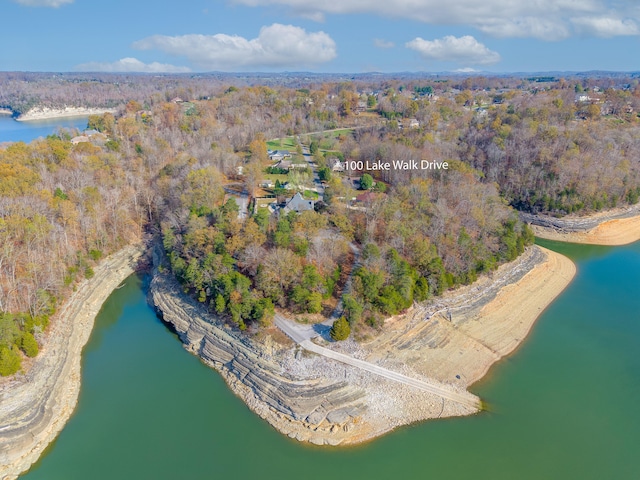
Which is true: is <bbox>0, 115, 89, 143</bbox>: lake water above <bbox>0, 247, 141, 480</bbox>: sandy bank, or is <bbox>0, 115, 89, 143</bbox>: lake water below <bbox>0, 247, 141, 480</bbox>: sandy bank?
above

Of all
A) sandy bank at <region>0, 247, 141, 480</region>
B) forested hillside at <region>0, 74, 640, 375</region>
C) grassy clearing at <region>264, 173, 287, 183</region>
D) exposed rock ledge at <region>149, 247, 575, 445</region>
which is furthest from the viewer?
grassy clearing at <region>264, 173, 287, 183</region>

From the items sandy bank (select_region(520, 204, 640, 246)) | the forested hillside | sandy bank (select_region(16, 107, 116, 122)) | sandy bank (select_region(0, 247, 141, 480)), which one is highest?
sandy bank (select_region(16, 107, 116, 122))

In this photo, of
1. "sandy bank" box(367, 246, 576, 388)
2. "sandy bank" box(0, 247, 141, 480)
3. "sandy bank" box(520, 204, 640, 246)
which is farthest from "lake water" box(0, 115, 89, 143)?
"sandy bank" box(520, 204, 640, 246)

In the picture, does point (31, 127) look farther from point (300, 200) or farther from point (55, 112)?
point (300, 200)

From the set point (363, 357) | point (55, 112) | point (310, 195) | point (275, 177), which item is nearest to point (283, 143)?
point (275, 177)

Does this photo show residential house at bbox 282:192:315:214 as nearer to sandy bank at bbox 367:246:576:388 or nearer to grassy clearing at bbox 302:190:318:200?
grassy clearing at bbox 302:190:318:200

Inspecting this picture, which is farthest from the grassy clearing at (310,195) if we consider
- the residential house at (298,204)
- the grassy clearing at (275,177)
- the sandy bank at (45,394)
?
the sandy bank at (45,394)
